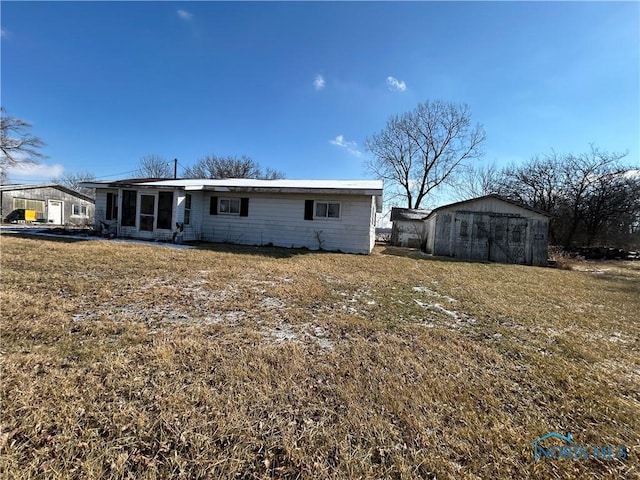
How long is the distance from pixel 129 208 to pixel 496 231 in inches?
663

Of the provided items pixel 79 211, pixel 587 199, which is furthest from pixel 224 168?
pixel 587 199

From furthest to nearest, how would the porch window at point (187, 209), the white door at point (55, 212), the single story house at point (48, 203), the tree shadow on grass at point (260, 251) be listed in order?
the white door at point (55, 212)
the single story house at point (48, 203)
the porch window at point (187, 209)
the tree shadow on grass at point (260, 251)

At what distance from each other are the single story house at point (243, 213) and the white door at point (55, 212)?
17.0m

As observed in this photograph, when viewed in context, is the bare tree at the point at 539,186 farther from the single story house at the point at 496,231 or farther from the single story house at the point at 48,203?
the single story house at the point at 48,203

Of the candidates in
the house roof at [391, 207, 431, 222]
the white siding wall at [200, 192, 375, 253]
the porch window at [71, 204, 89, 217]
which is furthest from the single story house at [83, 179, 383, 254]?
the porch window at [71, 204, 89, 217]

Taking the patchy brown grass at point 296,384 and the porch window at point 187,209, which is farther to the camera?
the porch window at point 187,209

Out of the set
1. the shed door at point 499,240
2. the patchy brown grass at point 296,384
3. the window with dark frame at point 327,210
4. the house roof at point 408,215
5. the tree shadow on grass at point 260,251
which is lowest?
the patchy brown grass at point 296,384

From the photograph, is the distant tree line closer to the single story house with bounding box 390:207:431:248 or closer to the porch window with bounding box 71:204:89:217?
the single story house with bounding box 390:207:431:248

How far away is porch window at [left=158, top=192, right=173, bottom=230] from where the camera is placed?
11.9 meters

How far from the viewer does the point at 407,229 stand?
2130 centimetres

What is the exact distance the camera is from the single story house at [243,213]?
11.6 metres

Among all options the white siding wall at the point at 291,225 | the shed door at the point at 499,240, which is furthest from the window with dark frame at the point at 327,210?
the shed door at the point at 499,240

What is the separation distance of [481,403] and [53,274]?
7.08m

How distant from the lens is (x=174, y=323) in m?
3.49
